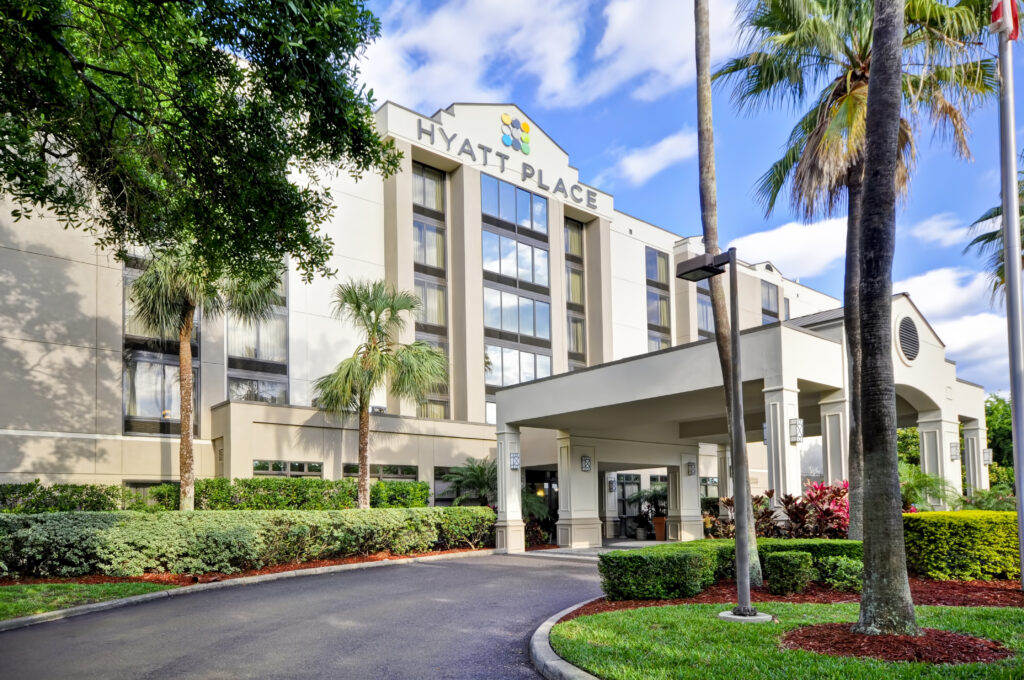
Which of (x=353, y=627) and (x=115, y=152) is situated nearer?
(x=115, y=152)

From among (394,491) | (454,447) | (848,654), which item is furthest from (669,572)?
(454,447)

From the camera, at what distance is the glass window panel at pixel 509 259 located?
116ft

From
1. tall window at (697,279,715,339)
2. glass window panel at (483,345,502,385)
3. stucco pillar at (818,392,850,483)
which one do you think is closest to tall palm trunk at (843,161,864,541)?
stucco pillar at (818,392,850,483)

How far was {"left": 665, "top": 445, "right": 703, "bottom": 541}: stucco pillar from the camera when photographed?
93.1 ft

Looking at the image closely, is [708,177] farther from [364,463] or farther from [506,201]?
[506,201]

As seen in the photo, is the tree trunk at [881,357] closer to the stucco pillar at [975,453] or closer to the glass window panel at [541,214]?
the stucco pillar at [975,453]

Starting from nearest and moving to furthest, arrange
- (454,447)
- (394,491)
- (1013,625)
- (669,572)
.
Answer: (1013,625), (669,572), (394,491), (454,447)

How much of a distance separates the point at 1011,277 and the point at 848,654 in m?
5.81

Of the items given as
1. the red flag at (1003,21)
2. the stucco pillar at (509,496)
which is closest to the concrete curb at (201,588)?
the stucco pillar at (509,496)

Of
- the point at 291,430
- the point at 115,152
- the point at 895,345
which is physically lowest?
the point at 291,430

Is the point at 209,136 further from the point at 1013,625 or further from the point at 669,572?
the point at 1013,625

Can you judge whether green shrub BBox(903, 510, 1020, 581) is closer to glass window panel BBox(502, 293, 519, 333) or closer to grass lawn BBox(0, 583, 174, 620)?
grass lawn BBox(0, 583, 174, 620)

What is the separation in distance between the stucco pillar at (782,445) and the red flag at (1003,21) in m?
6.90

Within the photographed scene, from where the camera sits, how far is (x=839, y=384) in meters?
16.1
